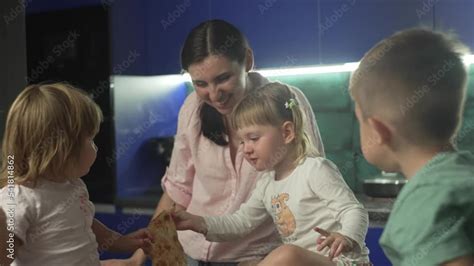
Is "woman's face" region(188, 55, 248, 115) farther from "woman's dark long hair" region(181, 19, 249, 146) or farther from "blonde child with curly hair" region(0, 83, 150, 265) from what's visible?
"blonde child with curly hair" region(0, 83, 150, 265)

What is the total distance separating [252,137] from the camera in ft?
4.39

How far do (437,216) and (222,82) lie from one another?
79cm

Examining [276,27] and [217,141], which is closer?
[217,141]

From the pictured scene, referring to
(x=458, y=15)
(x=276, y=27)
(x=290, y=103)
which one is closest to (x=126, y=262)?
(x=290, y=103)

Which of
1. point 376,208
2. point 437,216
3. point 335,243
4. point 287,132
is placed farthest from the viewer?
point 376,208

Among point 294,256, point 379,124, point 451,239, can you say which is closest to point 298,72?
point 294,256

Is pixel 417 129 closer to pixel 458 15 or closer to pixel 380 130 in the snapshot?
pixel 380 130

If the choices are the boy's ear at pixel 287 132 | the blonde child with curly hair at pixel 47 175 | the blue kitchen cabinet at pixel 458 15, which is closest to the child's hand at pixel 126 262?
the blonde child with curly hair at pixel 47 175

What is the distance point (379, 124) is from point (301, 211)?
0.43m

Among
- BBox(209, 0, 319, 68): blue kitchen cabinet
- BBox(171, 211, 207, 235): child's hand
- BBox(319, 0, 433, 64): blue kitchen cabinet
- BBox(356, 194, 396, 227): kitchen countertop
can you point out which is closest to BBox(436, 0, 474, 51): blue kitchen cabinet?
BBox(319, 0, 433, 64): blue kitchen cabinet

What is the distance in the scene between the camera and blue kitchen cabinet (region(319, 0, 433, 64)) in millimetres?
1603

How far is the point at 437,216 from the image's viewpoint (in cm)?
74

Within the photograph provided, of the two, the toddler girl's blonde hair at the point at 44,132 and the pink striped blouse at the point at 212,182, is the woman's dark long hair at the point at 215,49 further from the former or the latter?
the toddler girl's blonde hair at the point at 44,132

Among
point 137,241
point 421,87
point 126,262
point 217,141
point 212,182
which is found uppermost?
point 421,87
